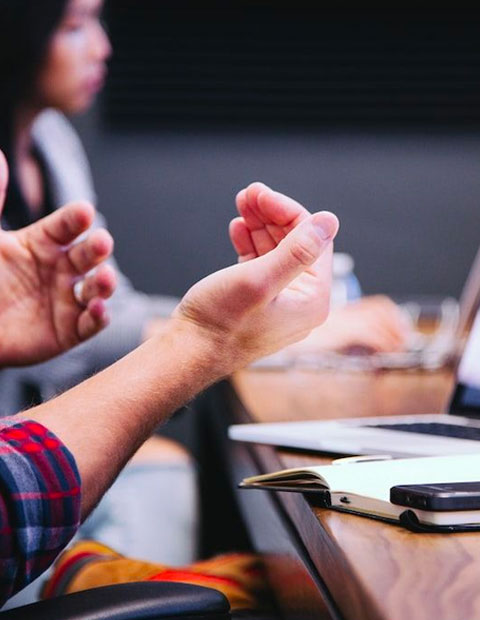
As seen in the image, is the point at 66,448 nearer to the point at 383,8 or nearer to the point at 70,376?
the point at 70,376

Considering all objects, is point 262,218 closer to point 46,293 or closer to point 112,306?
point 46,293

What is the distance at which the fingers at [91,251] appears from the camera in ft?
4.34

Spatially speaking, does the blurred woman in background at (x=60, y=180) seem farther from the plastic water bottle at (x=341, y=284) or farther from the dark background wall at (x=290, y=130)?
the dark background wall at (x=290, y=130)

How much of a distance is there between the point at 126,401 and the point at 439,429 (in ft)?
1.62

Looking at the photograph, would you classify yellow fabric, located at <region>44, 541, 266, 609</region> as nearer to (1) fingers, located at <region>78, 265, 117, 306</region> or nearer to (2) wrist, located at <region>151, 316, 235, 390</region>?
(2) wrist, located at <region>151, 316, 235, 390</region>

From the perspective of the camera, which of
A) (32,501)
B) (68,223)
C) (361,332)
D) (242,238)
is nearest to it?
(32,501)

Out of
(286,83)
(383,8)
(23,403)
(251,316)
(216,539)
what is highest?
(383,8)

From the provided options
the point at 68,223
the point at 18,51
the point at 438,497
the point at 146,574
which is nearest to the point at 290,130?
the point at 18,51

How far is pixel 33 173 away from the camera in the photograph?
2.50 m

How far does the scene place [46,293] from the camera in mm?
1392

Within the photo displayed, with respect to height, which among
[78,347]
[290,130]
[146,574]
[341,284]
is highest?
[290,130]

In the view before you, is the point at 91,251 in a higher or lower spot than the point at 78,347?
higher

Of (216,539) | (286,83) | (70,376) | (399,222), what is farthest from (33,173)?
(399,222)

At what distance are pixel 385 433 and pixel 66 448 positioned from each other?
47cm
